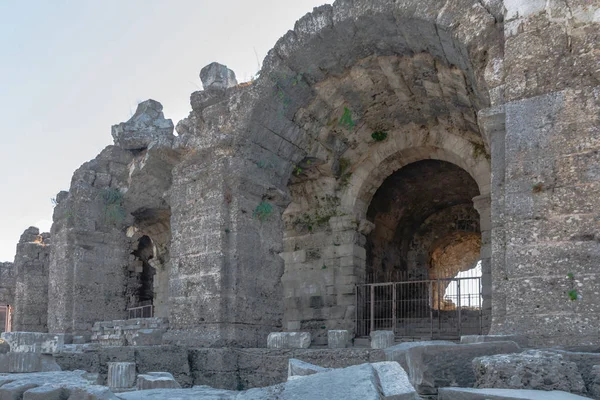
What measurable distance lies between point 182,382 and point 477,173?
5368 millimetres

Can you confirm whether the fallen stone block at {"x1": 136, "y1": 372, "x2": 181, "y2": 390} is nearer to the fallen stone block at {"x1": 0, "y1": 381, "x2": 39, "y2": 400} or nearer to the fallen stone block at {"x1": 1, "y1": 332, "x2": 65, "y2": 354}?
the fallen stone block at {"x1": 0, "y1": 381, "x2": 39, "y2": 400}

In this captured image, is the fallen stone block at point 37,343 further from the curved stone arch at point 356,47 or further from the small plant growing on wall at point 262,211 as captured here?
the curved stone arch at point 356,47

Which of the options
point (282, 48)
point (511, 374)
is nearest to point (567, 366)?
point (511, 374)

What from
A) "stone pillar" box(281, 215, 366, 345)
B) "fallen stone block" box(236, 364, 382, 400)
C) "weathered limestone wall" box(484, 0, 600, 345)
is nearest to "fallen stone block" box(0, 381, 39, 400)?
"fallen stone block" box(236, 364, 382, 400)

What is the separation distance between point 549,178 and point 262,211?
4151 mm

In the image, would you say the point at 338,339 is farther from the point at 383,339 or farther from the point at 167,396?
the point at 167,396

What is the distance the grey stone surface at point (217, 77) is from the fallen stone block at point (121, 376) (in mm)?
4030

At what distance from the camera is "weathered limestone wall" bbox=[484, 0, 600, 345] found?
5.25 m

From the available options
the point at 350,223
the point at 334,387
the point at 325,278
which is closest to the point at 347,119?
the point at 350,223

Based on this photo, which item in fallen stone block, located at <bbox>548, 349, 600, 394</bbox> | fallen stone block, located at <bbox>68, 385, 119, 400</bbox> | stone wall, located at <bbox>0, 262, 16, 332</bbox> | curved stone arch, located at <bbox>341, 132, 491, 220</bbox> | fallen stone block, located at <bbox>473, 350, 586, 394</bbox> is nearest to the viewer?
fallen stone block, located at <bbox>473, 350, 586, 394</bbox>

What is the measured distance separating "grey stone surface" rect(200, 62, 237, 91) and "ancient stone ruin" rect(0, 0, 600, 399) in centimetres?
3

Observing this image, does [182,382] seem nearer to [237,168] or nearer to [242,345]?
[242,345]

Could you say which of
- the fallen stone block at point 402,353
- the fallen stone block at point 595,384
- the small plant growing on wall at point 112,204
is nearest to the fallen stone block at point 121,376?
the fallen stone block at point 402,353

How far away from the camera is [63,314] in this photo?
11.4 metres
